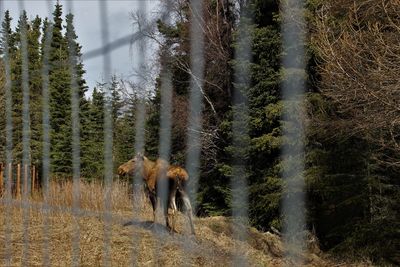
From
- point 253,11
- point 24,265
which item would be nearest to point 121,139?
point 24,265

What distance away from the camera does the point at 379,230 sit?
944 cm

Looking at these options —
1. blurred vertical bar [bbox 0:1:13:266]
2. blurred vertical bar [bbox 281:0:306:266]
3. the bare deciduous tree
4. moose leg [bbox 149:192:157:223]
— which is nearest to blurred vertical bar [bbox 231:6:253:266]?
blurred vertical bar [bbox 281:0:306:266]

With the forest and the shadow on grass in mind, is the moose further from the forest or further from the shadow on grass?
the forest

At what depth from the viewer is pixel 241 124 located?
1075 cm

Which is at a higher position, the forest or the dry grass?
the forest

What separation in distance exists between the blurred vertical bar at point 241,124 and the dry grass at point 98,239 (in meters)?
1.94

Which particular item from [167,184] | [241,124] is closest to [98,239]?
[167,184]

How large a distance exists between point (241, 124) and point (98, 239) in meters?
5.35

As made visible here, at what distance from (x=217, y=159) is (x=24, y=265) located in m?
9.27

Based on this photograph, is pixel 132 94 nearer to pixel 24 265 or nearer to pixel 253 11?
pixel 24 265

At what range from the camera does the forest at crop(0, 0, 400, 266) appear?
13.2 ft

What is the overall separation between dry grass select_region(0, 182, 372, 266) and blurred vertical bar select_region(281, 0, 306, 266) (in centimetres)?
125

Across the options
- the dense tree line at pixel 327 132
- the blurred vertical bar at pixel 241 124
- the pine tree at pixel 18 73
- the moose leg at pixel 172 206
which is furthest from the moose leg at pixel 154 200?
the pine tree at pixel 18 73

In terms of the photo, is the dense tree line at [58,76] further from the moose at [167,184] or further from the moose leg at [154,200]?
the moose leg at [154,200]
